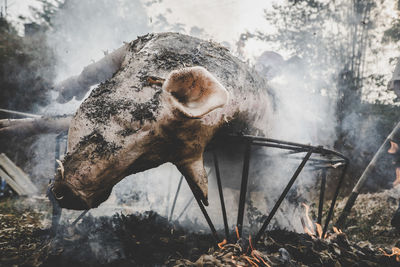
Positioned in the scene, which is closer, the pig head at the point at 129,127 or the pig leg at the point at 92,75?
the pig head at the point at 129,127

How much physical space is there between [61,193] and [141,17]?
13511mm

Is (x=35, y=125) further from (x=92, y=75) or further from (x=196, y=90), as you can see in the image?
(x=196, y=90)

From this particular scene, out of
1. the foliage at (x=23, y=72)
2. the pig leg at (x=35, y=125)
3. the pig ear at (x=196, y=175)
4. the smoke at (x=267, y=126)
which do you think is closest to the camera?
the pig ear at (x=196, y=175)

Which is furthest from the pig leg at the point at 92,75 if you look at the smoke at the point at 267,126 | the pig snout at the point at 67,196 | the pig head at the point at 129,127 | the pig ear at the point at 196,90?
the pig snout at the point at 67,196

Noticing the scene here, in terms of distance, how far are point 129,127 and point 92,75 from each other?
2.02m

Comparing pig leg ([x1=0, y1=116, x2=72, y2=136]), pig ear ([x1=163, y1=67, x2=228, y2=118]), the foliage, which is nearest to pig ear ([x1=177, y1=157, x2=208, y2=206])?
pig ear ([x1=163, y1=67, x2=228, y2=118])

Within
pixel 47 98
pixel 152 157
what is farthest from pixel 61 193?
pixel 47 98

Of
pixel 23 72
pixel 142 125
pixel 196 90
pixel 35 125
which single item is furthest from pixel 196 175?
pixel 23 72

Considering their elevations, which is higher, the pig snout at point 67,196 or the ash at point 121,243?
the pig snout at point 67,196

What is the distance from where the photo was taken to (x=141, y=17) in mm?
12562

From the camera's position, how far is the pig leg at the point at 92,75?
109 inches

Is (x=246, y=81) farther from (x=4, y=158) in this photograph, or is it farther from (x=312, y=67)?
(x=312, y=67)

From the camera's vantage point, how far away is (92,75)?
3.07 metres

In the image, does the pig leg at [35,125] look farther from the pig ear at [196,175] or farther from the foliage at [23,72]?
the foliage at [23,72]
